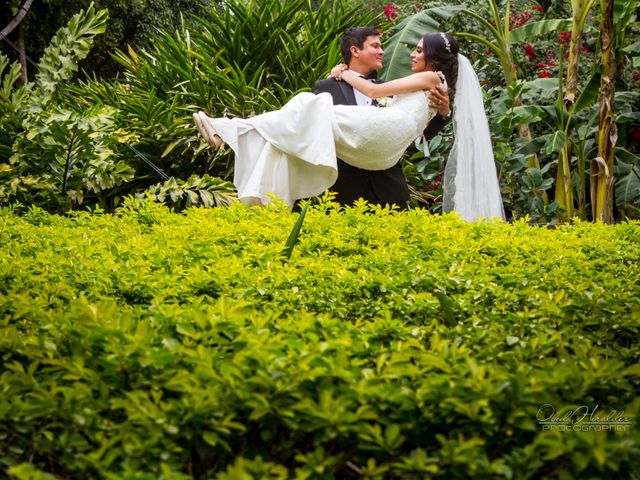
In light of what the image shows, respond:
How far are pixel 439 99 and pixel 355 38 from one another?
0.84 meters

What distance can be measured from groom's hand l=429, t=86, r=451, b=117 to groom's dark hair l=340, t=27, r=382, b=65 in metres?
0.71

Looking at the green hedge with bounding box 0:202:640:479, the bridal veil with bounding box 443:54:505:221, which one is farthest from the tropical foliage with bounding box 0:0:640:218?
the green hedge with bounding box 0:202:640:479

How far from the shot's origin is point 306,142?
5.51 metres

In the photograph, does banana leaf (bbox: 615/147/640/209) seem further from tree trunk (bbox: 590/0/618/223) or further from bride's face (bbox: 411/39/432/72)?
bride's face (bbox: 411/39/432/72)

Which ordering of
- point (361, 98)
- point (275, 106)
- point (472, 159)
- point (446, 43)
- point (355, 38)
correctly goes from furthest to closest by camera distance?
point (275, 106)
point (472, 159)
point (361, 98)
point (355, 38)
point (446, 43)

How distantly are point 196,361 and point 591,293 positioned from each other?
1.40 m

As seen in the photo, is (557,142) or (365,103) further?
(557,142)

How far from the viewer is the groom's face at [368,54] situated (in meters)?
6.16

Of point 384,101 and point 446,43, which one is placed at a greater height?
point 446,43

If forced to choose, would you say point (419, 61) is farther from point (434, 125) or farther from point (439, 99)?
point (434, 125)

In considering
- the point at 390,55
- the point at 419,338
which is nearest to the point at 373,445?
the point at 419,338

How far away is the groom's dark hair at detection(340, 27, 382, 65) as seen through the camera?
241 inches

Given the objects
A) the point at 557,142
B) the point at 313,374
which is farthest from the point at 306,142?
the point at 313,374

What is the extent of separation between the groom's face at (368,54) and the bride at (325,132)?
11 centimetres
